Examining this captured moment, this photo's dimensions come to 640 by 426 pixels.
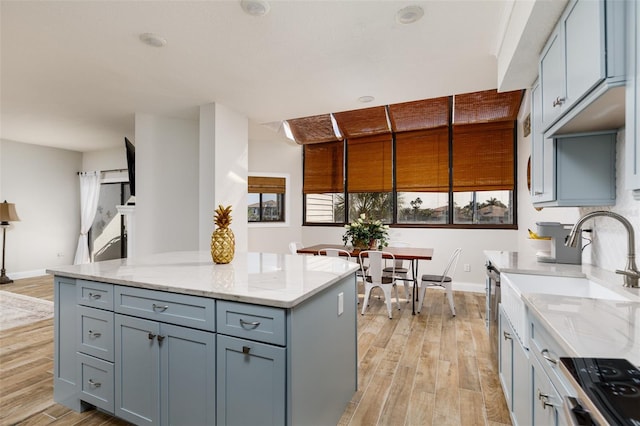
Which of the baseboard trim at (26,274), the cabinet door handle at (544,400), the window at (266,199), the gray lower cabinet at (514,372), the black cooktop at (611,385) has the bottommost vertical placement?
the baseboard trim at (26,274)

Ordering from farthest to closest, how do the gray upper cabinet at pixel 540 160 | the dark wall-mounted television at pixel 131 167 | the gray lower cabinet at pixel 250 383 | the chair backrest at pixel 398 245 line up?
1. the chair backrest at pixel 398 245
2. the dark wall-mounted television at pixel 131 167
3. the gray upper cabinet at pixel 540 160
4. the gray lower cabinet at pixel 250 383

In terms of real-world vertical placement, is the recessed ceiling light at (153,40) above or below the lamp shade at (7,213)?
above

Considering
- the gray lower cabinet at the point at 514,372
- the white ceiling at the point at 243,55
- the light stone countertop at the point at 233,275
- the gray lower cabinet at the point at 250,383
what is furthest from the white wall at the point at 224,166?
the gray lower cabinet at the point at 514,372

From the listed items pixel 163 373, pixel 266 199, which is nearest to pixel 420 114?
pixel 266 199

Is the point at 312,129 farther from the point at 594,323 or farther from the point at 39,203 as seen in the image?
the point at 39,203

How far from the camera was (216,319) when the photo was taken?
1.58 meters

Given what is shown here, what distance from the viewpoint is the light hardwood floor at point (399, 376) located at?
2.09 meters

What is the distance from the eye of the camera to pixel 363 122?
5.44 m

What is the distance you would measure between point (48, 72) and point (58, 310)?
8.05 feet

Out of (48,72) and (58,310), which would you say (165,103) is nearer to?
(48,72)

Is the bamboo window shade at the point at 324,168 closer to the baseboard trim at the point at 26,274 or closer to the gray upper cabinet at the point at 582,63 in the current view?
the gray upper cabinet at the point at 582,63

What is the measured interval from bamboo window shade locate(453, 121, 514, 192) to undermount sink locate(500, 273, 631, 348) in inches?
134

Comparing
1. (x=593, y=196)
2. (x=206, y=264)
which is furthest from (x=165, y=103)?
(x=593, y=196)

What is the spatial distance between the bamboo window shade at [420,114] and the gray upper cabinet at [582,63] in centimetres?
280
